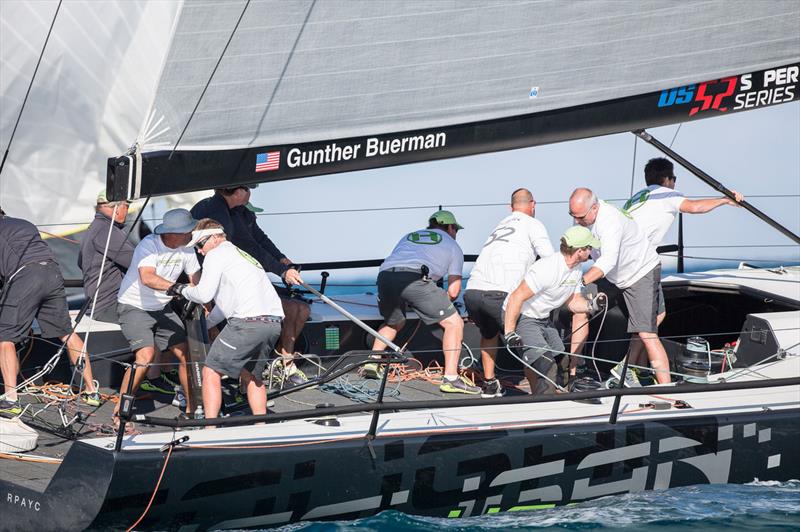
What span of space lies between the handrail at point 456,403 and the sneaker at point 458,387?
32.5 inches

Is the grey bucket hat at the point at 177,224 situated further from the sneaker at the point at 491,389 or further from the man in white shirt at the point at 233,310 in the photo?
the sneaker at the point at 491,389

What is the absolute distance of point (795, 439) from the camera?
6.07 meters

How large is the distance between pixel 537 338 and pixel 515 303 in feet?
0.70

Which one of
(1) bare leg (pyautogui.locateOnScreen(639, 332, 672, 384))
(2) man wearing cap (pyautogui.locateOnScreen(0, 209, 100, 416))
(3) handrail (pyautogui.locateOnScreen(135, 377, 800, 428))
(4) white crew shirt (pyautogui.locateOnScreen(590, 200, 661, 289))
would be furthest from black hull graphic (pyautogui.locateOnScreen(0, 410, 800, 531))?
(2) man wearing cap (pyautogui.locateOnScreen(0, 209, 100, 416))

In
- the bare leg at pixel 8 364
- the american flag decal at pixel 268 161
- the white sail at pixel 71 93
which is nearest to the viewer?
the american flag decal at pixel 268 161

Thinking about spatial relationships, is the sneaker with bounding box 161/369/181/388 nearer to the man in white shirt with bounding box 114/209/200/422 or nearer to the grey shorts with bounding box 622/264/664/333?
the man in white shirt with bounding box 114/209/200/422

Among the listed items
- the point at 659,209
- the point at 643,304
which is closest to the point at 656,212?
the point at 659,209

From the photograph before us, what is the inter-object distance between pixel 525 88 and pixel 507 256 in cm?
120

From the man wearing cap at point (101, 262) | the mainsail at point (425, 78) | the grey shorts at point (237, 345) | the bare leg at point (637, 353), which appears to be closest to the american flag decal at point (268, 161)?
the mainsail at point (425, 78)

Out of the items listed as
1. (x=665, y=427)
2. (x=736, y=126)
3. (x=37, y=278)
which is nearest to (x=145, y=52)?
(x=37, y=278)

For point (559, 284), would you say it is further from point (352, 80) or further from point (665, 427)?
point (352, 80)

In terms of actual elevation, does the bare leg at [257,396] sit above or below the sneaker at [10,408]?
above

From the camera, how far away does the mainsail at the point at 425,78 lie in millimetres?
5324

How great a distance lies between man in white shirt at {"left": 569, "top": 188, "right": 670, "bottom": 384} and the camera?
6.51m
